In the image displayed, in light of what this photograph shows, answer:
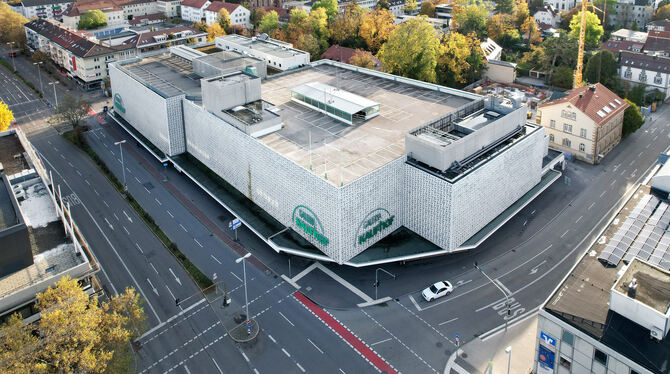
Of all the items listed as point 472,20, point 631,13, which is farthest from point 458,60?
point 631,13

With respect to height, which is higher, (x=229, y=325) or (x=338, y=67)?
(x=338, y=67)

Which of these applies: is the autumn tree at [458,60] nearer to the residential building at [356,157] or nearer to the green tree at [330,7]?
the residential building at [356,157]

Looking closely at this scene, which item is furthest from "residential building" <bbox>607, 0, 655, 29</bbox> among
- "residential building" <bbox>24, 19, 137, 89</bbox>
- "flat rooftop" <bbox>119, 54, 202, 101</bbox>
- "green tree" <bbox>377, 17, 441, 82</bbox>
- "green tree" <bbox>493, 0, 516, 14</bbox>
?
"residential building" <bbox>24, 19, 137, 89</bbox>

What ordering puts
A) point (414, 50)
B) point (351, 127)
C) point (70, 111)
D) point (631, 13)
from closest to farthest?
point (351, 127), point (70, 111), point (414, 50), point (631, 13)

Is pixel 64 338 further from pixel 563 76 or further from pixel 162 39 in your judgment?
pixel 162 39

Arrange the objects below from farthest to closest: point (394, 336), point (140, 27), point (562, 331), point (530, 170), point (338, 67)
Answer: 1. point (140, 27)
2. point (338, 67)
3. point (530, 170)
4. point (394, 336)
5. point (562, 331)

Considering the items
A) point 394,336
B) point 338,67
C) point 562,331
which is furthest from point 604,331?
point 338,67

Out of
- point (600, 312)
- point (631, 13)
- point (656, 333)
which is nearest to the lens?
point (656, 333)

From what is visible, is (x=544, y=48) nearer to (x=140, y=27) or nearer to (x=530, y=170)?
(x=530, y=170)
